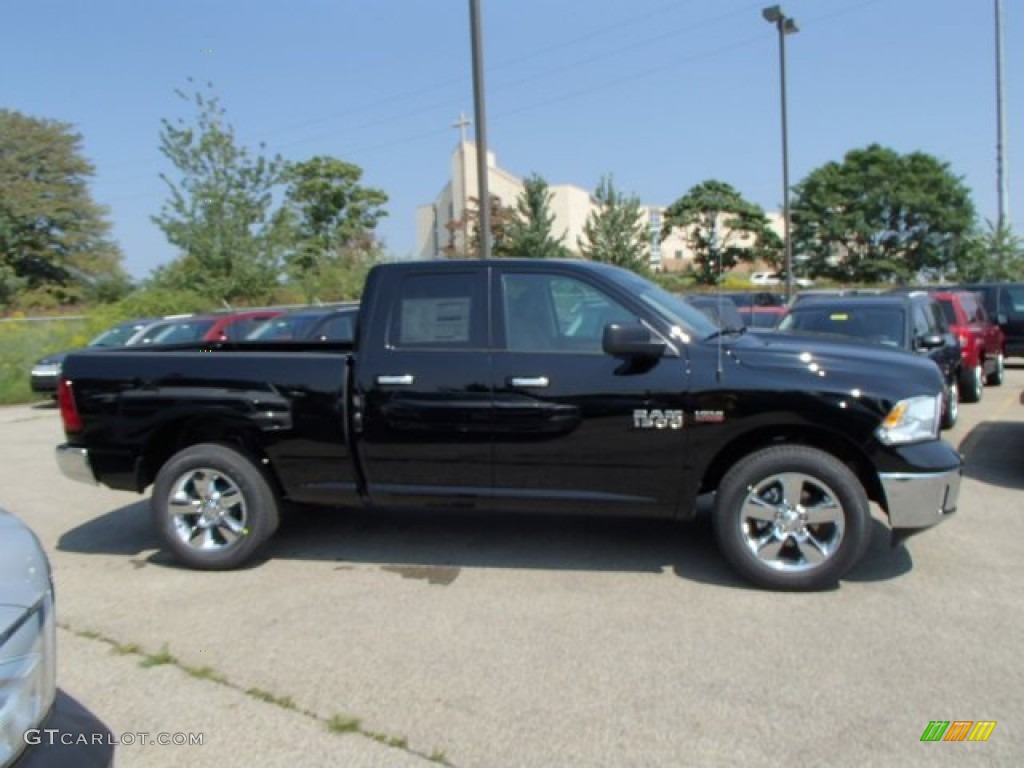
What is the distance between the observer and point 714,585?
16.2ft

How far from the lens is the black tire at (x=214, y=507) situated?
5.45 m

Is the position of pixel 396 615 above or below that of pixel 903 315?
below

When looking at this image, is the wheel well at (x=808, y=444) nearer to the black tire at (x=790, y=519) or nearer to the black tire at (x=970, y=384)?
the black tire at (x=790, y=519)

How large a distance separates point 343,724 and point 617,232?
3612 cm

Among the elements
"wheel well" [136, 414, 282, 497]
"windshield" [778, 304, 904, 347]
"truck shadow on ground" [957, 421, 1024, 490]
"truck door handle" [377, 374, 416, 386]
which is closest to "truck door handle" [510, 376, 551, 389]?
"truck door handle" [377, 374, 416, 386]

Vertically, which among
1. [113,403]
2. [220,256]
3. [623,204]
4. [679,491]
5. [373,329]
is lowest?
[679,491]

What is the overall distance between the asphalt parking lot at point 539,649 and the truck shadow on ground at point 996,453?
1.32m

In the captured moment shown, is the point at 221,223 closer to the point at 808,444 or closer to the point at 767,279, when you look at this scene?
the point at 808,444

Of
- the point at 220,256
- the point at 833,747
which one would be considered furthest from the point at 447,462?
the point at 220,256

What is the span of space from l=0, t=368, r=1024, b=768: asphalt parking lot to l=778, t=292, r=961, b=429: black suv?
10.9 feet

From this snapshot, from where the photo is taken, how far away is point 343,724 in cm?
343

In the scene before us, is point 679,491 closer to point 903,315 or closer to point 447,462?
point 447,462

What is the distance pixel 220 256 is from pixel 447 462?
24.5 metres

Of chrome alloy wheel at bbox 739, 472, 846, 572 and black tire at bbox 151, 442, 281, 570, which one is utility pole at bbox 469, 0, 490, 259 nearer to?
black tire at bbox 151, 442, 281, 570
